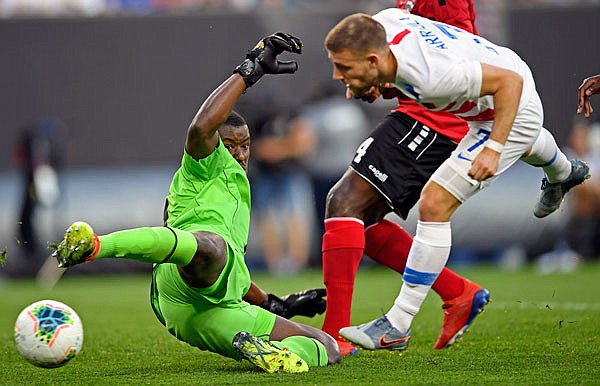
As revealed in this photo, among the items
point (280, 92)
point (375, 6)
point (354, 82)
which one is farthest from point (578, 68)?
point (354, 82)

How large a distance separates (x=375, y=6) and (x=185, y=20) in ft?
8.80

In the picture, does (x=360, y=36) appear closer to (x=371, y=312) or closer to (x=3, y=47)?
(x=371, y=312)

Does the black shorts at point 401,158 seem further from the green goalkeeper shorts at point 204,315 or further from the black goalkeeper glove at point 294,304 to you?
the green goalkeeper shorts at point 204,315

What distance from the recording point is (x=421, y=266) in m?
5.18

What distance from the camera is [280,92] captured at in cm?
1403

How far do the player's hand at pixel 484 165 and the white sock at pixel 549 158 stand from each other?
698 millimetres

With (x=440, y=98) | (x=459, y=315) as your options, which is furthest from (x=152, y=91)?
(x=440, y=98)

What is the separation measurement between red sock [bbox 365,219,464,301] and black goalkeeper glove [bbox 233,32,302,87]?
1406mm

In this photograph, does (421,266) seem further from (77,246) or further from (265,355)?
(77,246)

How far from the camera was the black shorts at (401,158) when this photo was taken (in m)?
5.83

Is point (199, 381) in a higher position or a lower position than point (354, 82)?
lower

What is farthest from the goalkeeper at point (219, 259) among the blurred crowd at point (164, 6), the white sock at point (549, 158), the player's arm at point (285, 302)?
the blurred crowd at point (164, 6)

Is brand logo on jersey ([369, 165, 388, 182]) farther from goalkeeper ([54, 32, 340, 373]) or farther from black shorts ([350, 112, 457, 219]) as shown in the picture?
goalkeeper ([54, 32, 340, 373])

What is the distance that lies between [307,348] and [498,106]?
151 centimetres
